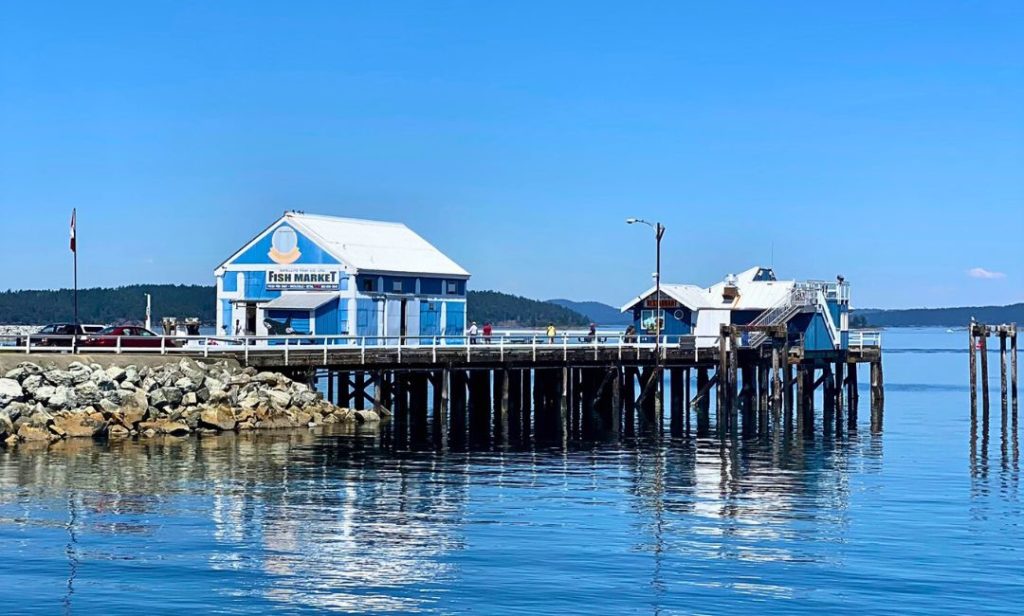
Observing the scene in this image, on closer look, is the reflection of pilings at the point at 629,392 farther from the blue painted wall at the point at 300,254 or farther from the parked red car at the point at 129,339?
the parked red car at the point at 129,339

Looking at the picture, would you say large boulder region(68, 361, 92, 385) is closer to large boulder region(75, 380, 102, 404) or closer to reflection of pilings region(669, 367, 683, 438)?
large boulder region(75, 380, 102, 404)

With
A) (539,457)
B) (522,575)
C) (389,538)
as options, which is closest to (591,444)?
(539,457)

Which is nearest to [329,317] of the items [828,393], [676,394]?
[676,394]

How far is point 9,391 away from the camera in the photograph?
48562 millimetres

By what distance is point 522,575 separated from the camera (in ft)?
88.7

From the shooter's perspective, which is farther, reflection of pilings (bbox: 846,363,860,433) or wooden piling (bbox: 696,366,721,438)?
reflection of pilings (bbox: 846,363,860,433)

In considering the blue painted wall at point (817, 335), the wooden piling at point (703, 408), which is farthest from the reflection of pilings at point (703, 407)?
the blue painted wall at point (817, 335)

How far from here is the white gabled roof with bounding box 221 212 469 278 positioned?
67562 millimetres

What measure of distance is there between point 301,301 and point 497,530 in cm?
3579

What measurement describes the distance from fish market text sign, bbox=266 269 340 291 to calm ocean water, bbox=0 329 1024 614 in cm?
1741

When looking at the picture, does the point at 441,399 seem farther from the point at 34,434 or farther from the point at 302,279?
the point at 34,434

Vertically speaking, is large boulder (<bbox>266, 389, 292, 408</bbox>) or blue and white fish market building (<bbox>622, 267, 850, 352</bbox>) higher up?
blue and white fish market building (<bbox>622, 267, 850, 352</bbox>)

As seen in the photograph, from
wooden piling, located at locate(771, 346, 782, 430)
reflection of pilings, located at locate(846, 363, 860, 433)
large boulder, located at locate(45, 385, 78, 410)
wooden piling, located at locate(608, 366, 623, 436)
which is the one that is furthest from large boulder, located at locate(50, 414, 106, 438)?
reflection of pilings, located at locate(846, 363, 860, 433)

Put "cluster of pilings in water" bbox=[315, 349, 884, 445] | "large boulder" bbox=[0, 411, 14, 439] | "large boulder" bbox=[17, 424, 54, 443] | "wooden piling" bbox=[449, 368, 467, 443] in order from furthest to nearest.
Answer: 1. "wooden piling" bbox=[449, 368, 467, 443]
2. "cluster of pilings in water" bbox=[315, 349, 884, 445]
3. "large boulder" bbox=[17, 424, 54, 443]
4. "large boulder" bbox=[0, 411, 14, 439]
